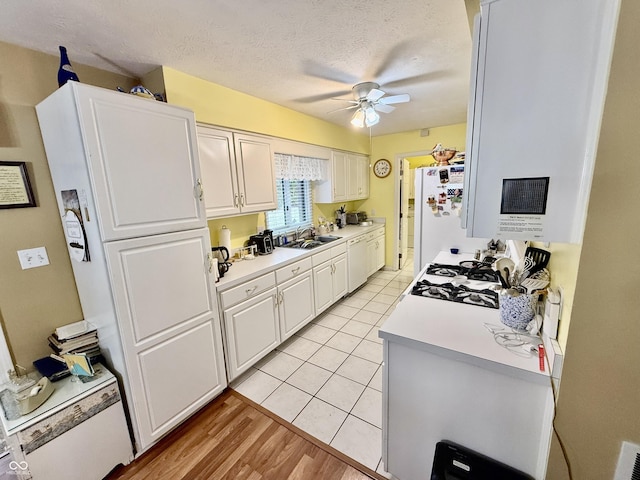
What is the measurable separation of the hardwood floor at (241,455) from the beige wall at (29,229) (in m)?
0.96

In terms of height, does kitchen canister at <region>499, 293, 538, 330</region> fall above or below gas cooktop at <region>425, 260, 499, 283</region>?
above

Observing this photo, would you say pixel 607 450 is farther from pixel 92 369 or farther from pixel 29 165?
pixel 29 165

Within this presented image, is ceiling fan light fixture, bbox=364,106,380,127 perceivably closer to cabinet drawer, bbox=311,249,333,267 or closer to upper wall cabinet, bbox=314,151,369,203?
upper wall cabinet, bbox=314,151,369,203

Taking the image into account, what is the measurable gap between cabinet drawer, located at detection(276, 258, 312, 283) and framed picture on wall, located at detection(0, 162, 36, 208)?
163 centimetres

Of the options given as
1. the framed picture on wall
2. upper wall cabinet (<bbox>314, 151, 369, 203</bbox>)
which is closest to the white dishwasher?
upper wall cabinet (<bbox>314, 151, 369, 203</bbox>)

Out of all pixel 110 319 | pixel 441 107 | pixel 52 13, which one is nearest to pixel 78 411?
→ pixel 110 319

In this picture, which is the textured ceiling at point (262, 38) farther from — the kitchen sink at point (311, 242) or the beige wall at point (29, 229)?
the kitchen sink at point (311, 242)

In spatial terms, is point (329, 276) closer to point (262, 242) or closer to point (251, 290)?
point (262, 242)

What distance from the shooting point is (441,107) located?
3.00 meters

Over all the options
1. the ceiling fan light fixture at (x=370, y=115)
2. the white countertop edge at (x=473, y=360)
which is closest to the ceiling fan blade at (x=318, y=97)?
the ceiling fan light fixture at (x=370, y=115)

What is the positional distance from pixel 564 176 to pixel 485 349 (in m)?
0.72

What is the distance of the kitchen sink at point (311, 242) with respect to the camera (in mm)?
3033

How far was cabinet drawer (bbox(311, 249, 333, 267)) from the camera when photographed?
282 centimetres

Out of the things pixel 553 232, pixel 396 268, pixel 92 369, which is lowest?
pixel 396 268
